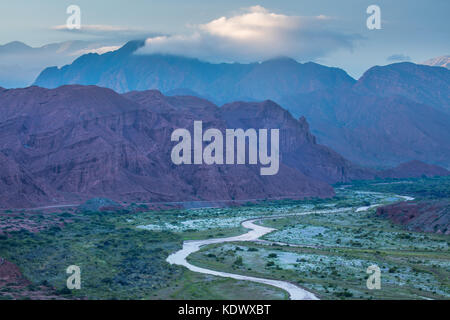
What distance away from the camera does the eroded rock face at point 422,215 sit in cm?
8619

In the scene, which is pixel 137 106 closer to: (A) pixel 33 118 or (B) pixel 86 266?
(A) pixel 33 118

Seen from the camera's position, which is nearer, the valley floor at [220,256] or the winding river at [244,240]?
the winding river at [244,240]

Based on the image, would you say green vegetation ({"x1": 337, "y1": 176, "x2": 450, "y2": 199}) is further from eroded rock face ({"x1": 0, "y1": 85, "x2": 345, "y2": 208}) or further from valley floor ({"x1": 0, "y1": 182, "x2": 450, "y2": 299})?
valley floor ({"x1": 0, "y1": 182, "x2": 450, "y2": 299})

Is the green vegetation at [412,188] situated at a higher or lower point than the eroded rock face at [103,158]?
lower

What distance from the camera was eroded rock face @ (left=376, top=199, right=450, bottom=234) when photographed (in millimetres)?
86188

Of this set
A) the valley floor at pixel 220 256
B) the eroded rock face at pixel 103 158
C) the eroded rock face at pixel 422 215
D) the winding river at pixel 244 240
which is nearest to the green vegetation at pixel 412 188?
the eroded rock face at pixel 103 158

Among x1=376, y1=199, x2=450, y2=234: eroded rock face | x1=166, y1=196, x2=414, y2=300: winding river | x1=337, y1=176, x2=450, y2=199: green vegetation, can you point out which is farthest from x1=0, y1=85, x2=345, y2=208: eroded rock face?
x1=376, y1=199, x2=450, y2=234: eroded rock face

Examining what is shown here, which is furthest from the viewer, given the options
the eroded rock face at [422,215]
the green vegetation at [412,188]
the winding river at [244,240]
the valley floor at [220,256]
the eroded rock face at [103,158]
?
the green vegetation at [412,188]

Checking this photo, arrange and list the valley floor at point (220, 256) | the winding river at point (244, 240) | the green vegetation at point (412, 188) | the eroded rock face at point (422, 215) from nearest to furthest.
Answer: the winding river at point (244, 240)
the valley floor at point (220, 256)
the eroded rock face at point (422, 215)
the green vegetation at point (412, 188)

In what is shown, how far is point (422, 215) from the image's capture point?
92.3 meters

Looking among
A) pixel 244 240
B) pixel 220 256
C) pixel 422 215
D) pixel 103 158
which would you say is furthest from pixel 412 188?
pixel 220 256

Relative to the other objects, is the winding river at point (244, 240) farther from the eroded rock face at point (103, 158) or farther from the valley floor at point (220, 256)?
the eroded rock face at point (103, 158)

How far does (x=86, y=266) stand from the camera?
183 ft
